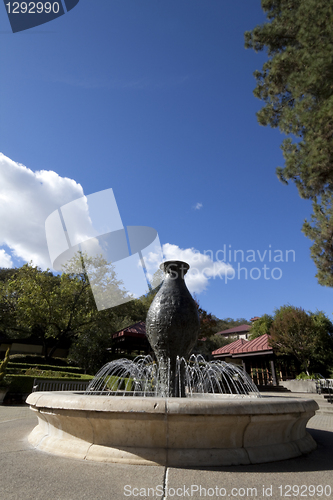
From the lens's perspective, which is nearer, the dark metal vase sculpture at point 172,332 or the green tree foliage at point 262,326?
the dark metal vase sculpture at point 172,332

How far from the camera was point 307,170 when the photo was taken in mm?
11430

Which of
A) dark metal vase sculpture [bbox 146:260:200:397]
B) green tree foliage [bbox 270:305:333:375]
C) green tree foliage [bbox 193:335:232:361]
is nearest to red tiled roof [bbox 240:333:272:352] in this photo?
green tree foliage [bbox 270:305:333:375]

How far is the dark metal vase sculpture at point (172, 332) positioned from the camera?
527 cm

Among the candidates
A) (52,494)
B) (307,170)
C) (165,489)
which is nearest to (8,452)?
(52,494)

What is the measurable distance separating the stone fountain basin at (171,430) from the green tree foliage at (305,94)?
10227 millimetres

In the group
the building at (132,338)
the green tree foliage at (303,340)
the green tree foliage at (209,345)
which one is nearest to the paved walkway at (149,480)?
the building at (132,338)

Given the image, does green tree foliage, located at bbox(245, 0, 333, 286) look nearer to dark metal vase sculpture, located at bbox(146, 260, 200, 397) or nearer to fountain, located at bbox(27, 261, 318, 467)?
dark metal vase sculpture, located at bbox(146, 260, 200, 397)

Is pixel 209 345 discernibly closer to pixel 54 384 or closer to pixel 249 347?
pixel 249 347

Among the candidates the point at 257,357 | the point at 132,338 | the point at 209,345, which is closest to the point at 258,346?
the point at 257,357

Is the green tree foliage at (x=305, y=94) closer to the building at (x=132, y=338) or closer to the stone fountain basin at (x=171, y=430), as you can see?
the stone fountain basin at (x=171, y=430)

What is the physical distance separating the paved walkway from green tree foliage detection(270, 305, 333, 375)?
20.8 metres

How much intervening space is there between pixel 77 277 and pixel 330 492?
2729cm

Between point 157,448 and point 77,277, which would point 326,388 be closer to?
point 157,448

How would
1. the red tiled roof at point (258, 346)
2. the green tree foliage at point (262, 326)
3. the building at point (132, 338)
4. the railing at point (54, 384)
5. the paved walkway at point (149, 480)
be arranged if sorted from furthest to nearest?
the green tree foliage at point (262, 326), the red tiled roof at point (258, 346), the building at point (132, 338), the railing at point (54, 384), the paved walkway at point (149, 480)
